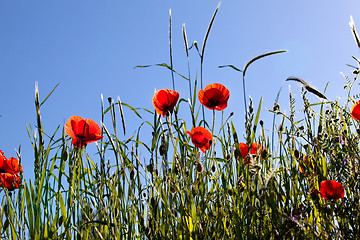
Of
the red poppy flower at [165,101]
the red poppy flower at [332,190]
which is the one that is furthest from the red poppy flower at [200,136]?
the red poppy flower at [332,190]

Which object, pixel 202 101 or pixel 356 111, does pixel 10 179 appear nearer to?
pixel 202 101

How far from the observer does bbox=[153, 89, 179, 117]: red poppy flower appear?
1.64m

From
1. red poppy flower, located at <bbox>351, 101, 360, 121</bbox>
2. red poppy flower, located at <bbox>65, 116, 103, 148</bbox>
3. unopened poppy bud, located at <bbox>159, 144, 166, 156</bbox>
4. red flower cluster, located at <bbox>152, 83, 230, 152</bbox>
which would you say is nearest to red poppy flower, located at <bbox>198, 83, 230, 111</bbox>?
red flower cluster, located at <bbox>152, 83, 230, 152</bbox>

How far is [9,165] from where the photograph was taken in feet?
6.06

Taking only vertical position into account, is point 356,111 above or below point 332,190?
above

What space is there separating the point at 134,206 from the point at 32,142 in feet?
1.67

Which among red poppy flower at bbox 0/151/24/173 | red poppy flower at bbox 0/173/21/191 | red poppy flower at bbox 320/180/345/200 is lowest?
red poppy flower at bbox 320/180/345/200

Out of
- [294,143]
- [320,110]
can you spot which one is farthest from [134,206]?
[320,110]

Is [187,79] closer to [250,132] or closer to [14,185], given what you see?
[250,132]

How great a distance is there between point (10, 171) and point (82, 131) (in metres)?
0.57

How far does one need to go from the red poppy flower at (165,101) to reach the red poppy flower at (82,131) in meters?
0.28

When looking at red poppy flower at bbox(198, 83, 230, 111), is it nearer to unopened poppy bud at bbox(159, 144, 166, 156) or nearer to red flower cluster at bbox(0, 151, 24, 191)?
unopened poppy bud at bbox(159, 144, 166, 156)

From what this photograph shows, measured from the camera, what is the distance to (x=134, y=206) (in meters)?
1.61

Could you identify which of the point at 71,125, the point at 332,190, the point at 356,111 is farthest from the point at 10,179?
the point at 356,111
